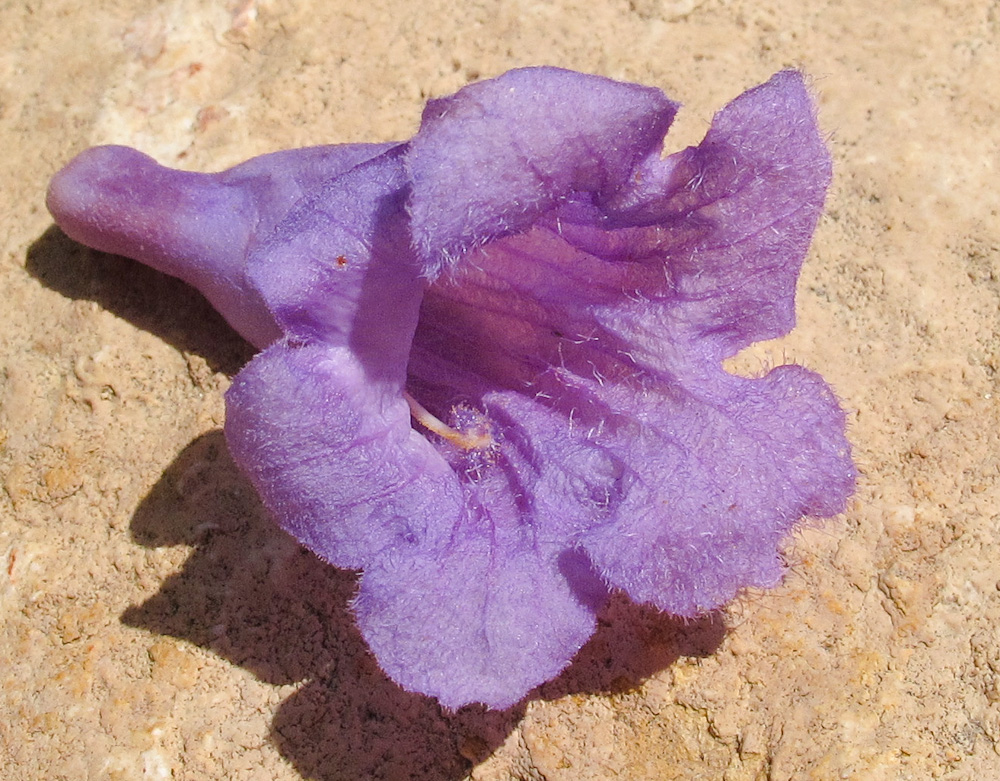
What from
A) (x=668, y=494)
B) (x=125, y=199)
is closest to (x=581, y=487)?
(x=668, y=494)

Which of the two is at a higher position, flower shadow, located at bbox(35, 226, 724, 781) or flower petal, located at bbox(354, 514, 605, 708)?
flower petal, located at bbox(354, 514, 605, 708)

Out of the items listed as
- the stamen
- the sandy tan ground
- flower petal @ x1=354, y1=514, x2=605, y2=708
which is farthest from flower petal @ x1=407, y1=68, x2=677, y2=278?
the sandy tan ground

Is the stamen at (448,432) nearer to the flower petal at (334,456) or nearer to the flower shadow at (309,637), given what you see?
the flower petal at (334,456)

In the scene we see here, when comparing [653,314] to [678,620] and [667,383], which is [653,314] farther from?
[678,620]

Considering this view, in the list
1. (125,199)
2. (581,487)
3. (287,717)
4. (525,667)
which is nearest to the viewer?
(525,667)

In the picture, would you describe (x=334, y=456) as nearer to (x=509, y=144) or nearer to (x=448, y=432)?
(x=448, y=432)

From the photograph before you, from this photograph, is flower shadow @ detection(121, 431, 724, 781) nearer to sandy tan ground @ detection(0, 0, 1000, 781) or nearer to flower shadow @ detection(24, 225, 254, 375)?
sandy tan ground @ detection(0, 0, 1000, 781)

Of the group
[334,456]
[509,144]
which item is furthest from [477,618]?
[509,144]

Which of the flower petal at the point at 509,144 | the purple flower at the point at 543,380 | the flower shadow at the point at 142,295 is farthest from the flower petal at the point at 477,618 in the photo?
the flower shadow at the point at 142,295
